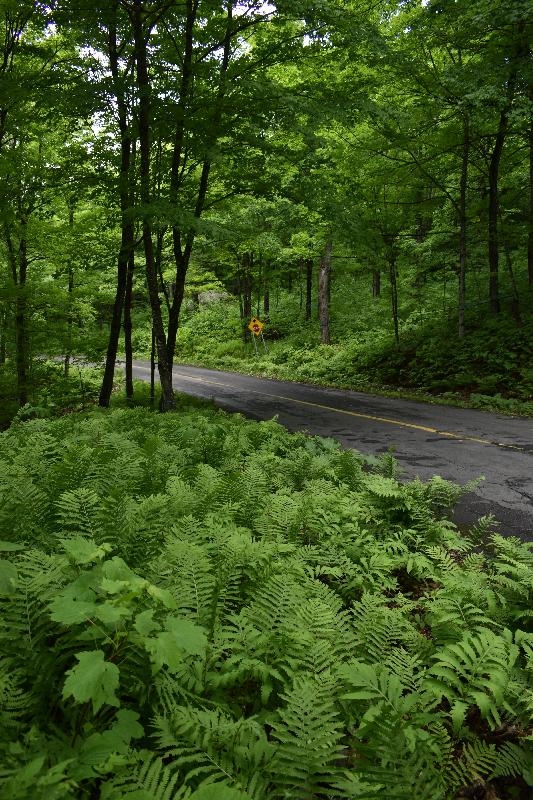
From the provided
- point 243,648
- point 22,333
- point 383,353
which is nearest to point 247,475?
point 243,648

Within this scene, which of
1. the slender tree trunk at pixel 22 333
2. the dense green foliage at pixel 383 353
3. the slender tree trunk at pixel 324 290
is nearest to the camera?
the slender tree trunk at pixel 22 333

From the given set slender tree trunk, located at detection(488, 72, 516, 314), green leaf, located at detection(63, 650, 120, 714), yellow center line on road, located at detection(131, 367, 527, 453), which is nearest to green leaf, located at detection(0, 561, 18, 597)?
green leaf, located at detection(63, 650, 120, 714)

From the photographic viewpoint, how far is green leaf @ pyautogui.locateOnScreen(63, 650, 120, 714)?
148 cm

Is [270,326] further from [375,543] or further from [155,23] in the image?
[375,543]

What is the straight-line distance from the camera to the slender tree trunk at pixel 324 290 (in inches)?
920

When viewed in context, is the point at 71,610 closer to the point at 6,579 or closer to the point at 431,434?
the point at 6,579

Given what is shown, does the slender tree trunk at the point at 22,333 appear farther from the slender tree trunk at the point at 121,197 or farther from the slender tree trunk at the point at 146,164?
the slender tree trunk at the point at 146,164

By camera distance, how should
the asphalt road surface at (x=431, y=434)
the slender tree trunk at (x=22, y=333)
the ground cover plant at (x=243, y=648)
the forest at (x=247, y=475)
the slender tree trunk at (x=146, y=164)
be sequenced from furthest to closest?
the slender tree trunk at (x=22, y=333), the slender tree trunk at (x=146, y=164), the asphalt road surface at (x=431, y=434), the forest at (x=247, y=475), the ground cover plant at (x=243, y=648)

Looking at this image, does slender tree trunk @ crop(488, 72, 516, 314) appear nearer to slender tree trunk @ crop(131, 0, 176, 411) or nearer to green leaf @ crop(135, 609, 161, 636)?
slender tree trunk @ crop(131, 0, 176, 411)

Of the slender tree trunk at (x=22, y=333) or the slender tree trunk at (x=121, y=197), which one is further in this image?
the slender tree trunk at (x=22, y=333)

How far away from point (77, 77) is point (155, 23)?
2.21 metres

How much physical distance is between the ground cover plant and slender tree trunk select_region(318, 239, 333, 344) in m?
20.3

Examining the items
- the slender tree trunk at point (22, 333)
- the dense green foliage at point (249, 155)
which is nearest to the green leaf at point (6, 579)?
the dense green foliage at point (249, 155)

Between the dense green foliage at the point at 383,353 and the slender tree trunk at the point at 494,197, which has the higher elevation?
the slender tree trunk at the point at 494,197
